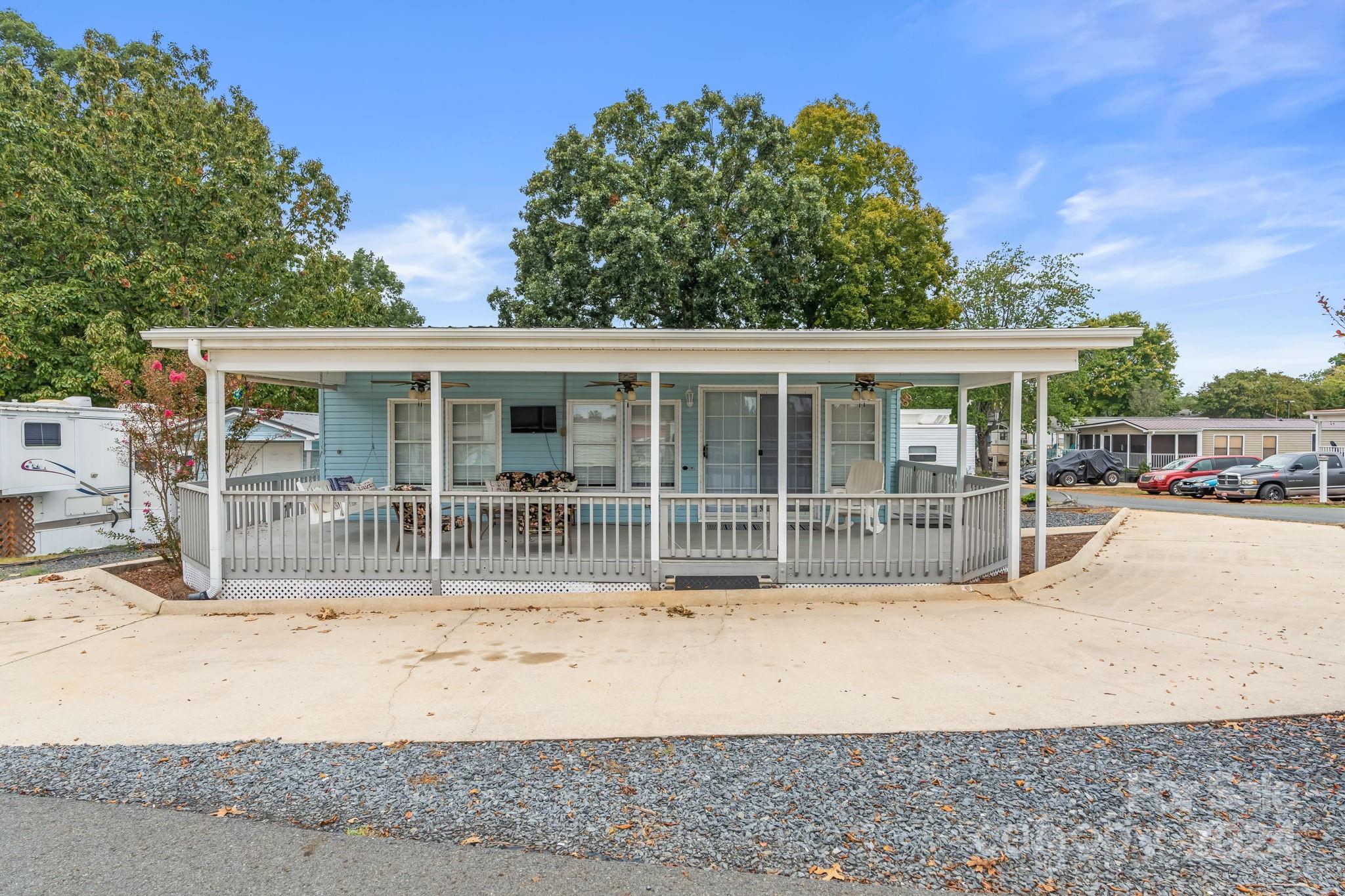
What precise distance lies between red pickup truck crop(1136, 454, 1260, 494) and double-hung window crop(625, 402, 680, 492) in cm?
1903

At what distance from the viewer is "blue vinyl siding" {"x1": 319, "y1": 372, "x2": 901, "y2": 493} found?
9477 mm

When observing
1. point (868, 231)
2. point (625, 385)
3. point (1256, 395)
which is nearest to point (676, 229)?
point (868, 231)

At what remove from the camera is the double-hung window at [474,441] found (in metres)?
9.55

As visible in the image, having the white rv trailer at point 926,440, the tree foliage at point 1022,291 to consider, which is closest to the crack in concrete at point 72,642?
the white rv trailer at point 926,440

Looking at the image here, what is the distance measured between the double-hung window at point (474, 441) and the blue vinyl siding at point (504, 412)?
0.11 meters

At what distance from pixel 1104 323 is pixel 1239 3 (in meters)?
31.7

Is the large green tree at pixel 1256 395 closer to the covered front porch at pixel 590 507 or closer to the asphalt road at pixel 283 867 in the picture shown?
the covered front porch at pixel 590 507

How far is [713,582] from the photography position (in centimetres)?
734

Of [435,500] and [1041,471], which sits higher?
[1041,471]

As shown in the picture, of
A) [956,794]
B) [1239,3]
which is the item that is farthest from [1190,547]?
[956,794]

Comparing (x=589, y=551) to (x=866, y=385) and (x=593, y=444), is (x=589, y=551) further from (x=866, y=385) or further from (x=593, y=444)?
(x=866, y=385)

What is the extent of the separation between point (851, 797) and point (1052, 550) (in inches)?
312

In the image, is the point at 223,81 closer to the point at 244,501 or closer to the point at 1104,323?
the point at 244,501

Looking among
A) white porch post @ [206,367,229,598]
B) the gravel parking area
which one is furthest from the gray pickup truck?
white porch post @ [206,367,229,598]
